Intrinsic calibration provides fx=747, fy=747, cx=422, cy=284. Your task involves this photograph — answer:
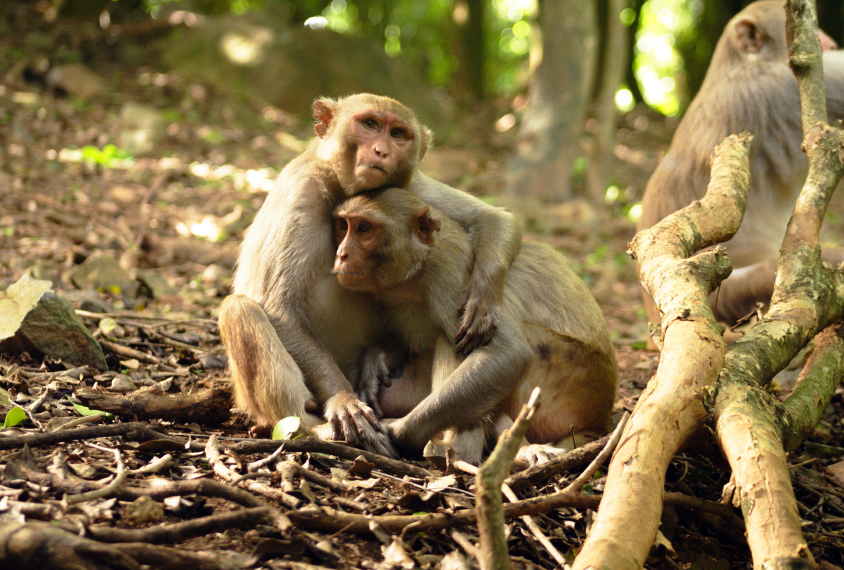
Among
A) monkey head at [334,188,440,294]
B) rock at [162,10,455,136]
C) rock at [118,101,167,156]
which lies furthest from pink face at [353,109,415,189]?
rock at [162,10,455,136]

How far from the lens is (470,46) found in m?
19.8

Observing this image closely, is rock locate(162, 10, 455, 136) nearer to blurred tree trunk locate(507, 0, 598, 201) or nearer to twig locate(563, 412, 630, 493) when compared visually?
blurred tree trunk locate(507, 0, 598, 201)

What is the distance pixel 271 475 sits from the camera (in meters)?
2.90

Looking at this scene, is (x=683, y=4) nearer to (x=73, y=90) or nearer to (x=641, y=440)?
(x=73, y=90)

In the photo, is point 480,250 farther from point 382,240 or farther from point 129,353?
point 129,353

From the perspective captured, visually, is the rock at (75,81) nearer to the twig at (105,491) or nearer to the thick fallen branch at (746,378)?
the twig at (105,491)

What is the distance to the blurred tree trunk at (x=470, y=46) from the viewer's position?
19.8m

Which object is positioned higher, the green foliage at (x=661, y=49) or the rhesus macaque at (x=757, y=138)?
the green foliage at (x=661, y=49)

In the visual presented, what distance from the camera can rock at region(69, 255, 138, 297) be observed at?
6.04 metres

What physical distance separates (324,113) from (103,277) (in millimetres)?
2867

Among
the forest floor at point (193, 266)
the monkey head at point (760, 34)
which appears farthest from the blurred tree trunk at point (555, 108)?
the monkey head at point (760, 34)

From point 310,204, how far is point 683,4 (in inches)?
894

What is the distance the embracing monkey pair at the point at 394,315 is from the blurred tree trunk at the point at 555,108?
7.78 meters

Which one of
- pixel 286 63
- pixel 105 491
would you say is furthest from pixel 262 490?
pixel 286 63
